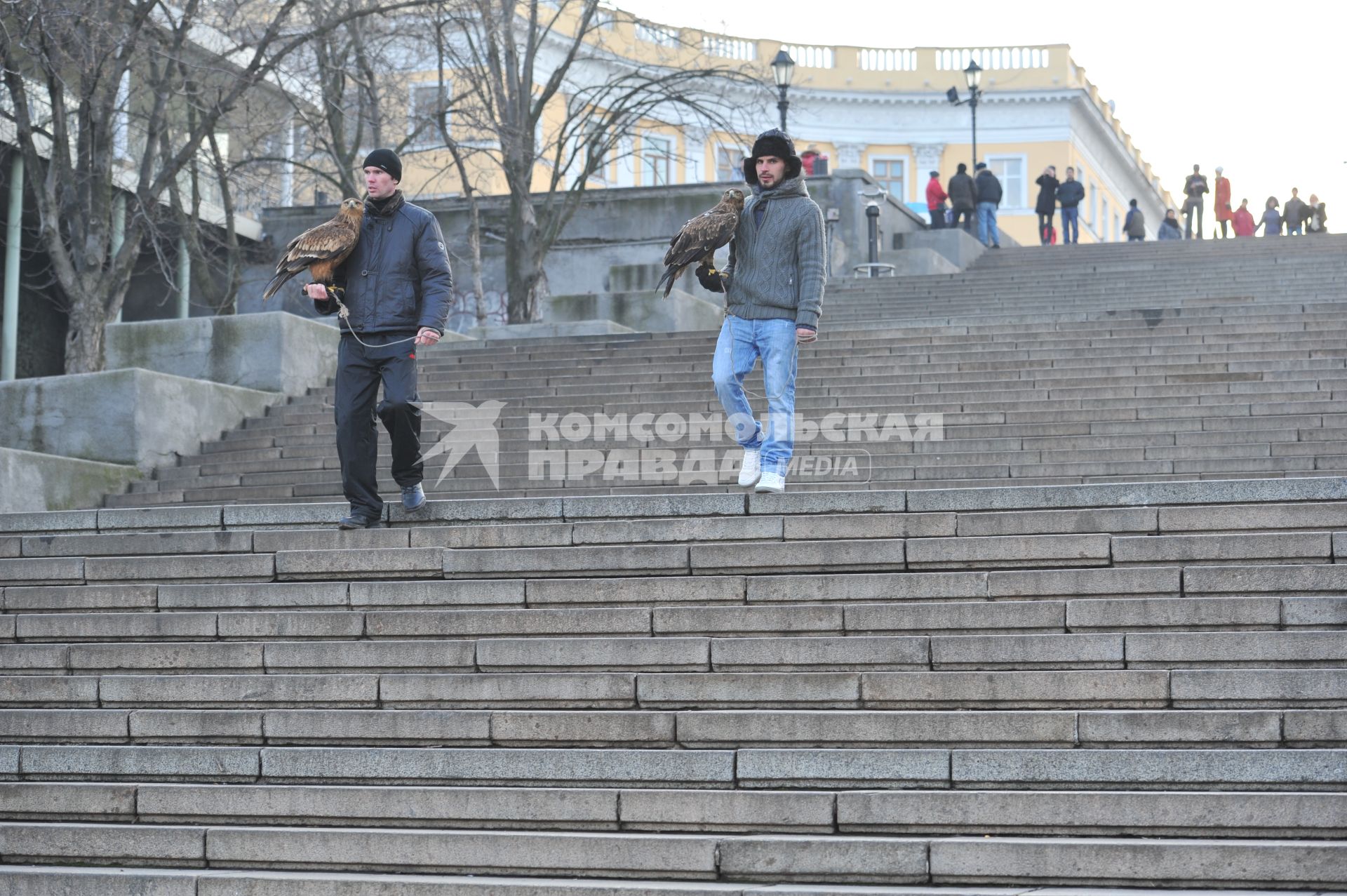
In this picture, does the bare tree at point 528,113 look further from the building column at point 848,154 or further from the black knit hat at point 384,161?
the building column at point 848,154

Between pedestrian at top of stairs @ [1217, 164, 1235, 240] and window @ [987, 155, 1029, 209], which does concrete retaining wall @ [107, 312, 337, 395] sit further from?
window @ [987, 155, 1029, 209]

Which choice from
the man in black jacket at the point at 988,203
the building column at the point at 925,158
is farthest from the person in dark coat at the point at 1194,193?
the building column at the point at 925,158

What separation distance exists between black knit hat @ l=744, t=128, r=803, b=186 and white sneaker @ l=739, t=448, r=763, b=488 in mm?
1340

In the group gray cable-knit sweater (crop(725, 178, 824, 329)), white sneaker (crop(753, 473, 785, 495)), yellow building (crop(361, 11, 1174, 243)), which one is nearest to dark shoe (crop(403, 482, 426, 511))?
white sneaker (crop(753, 473, 785, 495))

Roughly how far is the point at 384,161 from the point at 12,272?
55.2 feet

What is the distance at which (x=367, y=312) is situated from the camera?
847cm

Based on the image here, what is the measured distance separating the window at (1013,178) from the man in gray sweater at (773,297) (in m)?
49.4

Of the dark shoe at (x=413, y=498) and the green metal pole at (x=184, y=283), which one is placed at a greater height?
the green metal pole at (x=184, y=283)

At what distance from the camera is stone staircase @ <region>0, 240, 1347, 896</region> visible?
5.68 metres

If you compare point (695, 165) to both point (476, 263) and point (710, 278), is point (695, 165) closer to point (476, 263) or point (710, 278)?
Result: point (476, 263)

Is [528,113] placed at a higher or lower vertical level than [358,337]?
higher

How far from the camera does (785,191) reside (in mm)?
8758

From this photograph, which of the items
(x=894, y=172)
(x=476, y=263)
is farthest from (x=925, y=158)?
(x=476, y=263)

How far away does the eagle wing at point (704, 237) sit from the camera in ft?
28.6
